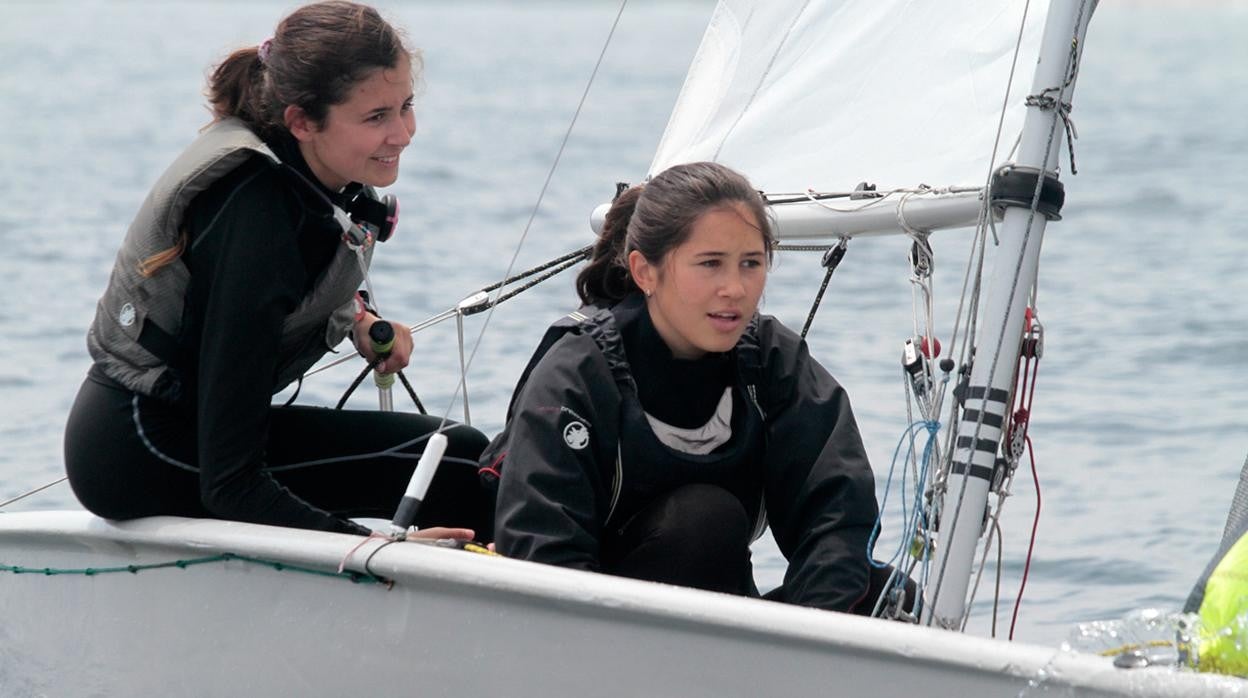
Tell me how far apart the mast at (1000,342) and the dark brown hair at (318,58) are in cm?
77

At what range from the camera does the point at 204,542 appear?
2.08m

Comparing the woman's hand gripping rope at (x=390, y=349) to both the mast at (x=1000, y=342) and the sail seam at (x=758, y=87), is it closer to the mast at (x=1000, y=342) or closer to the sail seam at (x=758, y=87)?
the sail seam at (x=758, y=87)

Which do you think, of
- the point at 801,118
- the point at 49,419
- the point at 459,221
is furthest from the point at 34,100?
the point at 801,118

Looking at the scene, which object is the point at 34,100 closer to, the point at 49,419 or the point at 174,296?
the point at 49,419

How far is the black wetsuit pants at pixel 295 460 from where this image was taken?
86.1 inches

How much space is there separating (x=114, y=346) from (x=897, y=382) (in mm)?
3621

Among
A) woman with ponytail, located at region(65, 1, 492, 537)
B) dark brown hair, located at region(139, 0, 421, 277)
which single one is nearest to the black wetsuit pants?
woman with ponytail, located at region(65, 1, 492, 537)

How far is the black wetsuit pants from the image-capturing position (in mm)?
2188

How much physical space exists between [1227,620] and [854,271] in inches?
254

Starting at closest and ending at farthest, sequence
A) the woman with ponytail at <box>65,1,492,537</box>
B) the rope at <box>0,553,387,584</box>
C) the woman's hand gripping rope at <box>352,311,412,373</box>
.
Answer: the rope at <box>0,553,387,584</box>, the woman with ponytail at <box>65,1,492,537</box>, the woman's hand gripping rope at <box>352,311,412,373</box>

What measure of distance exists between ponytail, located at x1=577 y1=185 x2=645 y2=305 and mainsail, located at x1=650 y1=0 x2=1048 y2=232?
38 cm

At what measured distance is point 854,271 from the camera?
316 inches

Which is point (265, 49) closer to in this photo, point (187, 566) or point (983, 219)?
point (187, 566)

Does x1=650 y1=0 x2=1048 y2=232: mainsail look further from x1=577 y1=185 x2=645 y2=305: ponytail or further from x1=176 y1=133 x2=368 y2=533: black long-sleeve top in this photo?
x1=176 y1=133 x2=368 y2=533: black long-sleeve top
